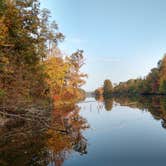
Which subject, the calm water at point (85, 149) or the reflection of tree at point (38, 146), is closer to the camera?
the calm water at point (85, 149)

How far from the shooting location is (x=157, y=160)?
452 inches

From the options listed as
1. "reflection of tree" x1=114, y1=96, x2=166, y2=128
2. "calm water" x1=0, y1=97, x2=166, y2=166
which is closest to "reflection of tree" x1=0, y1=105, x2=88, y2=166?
"calm water" x1=0, y1=97, x2=166, y2=166

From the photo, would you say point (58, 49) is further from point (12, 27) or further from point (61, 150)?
point (61, 150)

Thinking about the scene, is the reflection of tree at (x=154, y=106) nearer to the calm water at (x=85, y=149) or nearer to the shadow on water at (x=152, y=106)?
the shadow on water at (x=152, y=106)

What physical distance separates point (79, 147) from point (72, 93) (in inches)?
2069

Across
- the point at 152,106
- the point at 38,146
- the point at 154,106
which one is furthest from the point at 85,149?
the point at 152,106

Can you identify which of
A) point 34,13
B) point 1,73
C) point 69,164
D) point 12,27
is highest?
point 34,13

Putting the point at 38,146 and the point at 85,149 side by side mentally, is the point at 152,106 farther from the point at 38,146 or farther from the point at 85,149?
the point at 38,146

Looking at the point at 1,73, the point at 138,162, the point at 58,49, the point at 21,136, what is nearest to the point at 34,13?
the point at 1,73

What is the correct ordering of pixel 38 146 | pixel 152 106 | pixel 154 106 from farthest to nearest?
pixel 152 106 → pixel 154 106 → pixel 38 146

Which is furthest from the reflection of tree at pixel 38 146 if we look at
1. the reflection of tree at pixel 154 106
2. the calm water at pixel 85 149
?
the reflection of tree at pixel 154 106

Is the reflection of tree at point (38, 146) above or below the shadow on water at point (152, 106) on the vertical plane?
below

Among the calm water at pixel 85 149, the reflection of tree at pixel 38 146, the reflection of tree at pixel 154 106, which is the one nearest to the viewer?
the calm water at pixel 85 149

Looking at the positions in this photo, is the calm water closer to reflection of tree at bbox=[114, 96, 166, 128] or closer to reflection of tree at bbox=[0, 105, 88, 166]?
reflection of tree at bbox=[0, 105, 88, 166]
